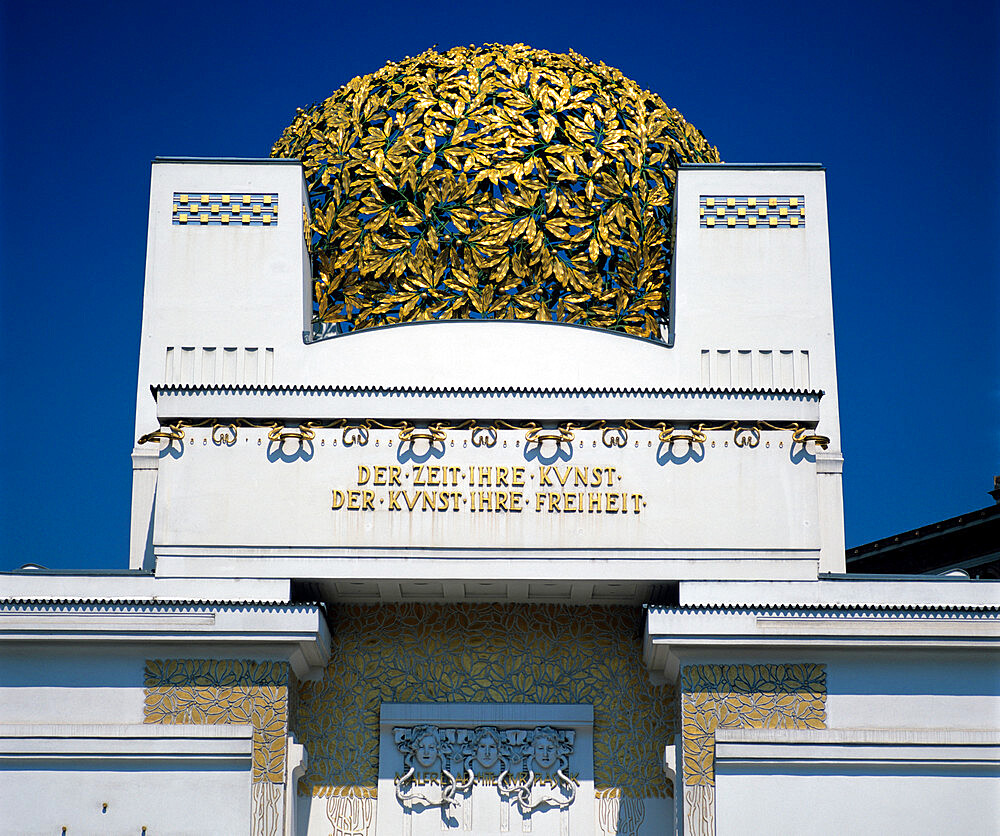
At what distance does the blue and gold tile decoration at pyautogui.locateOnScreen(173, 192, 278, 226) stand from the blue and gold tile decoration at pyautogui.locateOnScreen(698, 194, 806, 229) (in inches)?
154

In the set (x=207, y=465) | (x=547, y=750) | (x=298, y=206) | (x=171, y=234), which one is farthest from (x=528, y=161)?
(x=547, y=750)

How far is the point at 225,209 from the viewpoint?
14.5 m

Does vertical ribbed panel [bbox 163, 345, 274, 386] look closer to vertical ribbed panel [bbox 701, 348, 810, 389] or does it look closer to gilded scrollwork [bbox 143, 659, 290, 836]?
gilded scrollwork [bbox 143, 659, 290, 836]

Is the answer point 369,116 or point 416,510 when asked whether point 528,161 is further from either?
point 416,510

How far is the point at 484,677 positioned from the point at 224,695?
2.12m

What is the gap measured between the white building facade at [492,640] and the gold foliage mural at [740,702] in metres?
0.02

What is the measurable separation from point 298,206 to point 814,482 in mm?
5271

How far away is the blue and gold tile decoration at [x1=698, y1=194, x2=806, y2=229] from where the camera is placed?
14.4m

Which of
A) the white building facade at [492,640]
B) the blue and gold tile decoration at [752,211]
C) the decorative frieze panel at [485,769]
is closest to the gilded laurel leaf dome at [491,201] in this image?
the blue and gold tile decoration at [752,211]

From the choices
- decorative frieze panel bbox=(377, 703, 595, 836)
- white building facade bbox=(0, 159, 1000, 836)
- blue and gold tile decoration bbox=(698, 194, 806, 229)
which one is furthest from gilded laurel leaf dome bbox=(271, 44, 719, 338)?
decorative frieze panel bbox=(377, 703, 595, 836)

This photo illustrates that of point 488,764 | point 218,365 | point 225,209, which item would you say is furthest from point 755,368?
point 225,209

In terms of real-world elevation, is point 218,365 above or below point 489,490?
above

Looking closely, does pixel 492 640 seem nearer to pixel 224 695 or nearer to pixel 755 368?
pixel 224 695

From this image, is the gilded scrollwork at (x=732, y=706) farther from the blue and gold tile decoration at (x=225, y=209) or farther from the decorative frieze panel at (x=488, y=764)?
the blue and gold tile decoration at (x=225, y=209)
